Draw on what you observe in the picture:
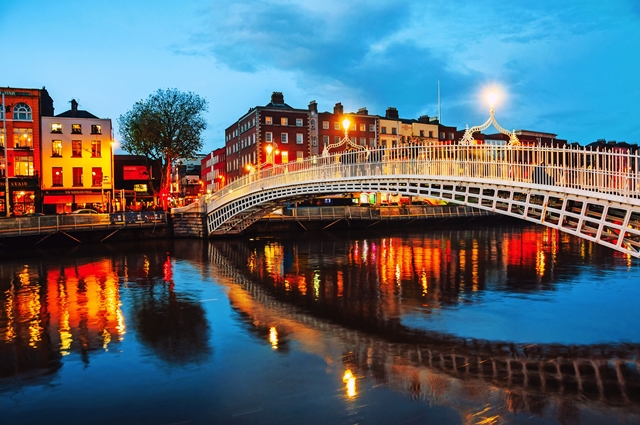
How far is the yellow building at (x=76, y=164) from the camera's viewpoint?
1939 inches

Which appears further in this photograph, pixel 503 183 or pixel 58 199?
pixel 58 199

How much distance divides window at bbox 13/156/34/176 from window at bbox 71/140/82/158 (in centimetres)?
360

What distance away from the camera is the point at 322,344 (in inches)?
496

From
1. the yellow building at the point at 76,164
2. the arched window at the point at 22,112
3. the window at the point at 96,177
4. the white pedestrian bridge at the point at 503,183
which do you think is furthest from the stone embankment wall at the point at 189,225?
the arched window at the point at 22,112

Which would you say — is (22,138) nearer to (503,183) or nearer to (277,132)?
(277,132)

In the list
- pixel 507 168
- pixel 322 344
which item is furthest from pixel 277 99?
pixel 322 344

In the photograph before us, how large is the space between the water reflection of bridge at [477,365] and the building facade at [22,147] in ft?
133

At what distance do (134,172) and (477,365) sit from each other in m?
54.5

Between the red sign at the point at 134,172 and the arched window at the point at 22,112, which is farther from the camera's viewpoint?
the red sign at the point at 134,172

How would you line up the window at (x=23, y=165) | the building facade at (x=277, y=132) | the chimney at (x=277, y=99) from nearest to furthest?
the window at (x=23, y=165)
the building facade at (x=277, y=132)
the chimney at (x=277, y=99)

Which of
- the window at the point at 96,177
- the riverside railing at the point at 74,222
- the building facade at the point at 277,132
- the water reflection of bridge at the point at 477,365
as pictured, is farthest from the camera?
the building facade at the point at 277,132

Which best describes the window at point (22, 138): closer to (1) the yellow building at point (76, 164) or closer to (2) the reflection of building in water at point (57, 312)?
(1) the yellow building at point (76, 164)

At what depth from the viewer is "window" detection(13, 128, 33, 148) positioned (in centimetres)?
4797

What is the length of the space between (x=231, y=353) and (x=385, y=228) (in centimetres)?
4129
